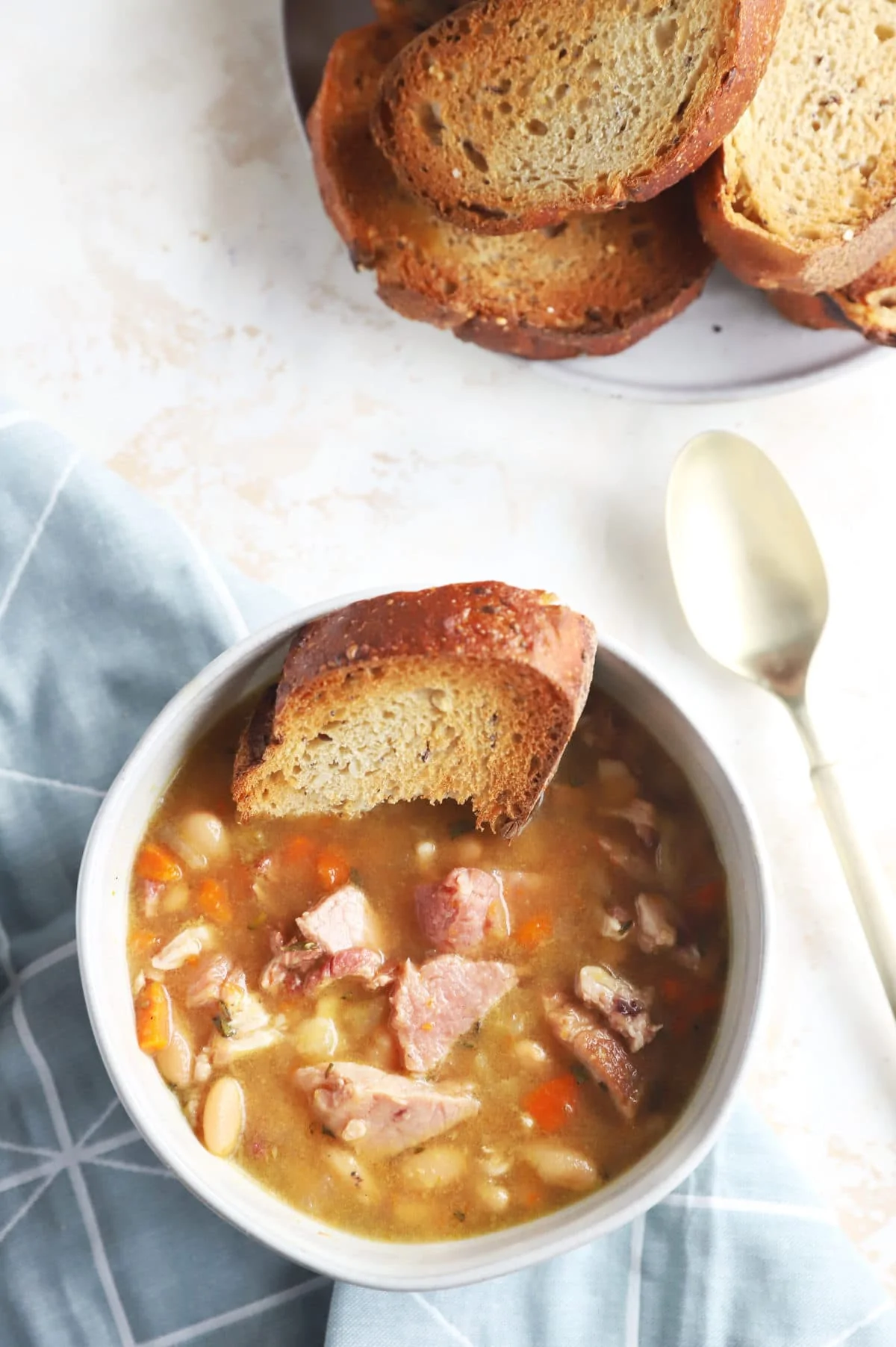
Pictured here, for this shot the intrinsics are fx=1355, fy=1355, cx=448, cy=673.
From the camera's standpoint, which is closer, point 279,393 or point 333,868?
point 333,868

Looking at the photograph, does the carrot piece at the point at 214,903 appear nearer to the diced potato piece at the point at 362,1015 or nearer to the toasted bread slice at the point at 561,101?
the diced potato piece at the point at 362,1015

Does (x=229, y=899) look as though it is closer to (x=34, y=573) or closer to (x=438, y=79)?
(x=34, y=573)

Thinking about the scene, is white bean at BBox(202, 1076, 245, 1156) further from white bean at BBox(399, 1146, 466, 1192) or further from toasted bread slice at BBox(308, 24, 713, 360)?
toasted bread slice at BBox(308, 24, 713, 360)

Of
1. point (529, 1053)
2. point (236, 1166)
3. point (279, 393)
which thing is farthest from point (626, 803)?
point (279, 393)

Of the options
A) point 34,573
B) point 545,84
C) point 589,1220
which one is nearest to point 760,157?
point 545,84

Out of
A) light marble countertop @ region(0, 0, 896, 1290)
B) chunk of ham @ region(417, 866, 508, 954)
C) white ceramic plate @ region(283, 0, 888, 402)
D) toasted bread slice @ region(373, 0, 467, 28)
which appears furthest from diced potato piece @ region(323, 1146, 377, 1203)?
toasted bread slice @ region(373, 0, 467, 28)

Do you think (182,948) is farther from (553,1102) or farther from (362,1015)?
(553,1102)
